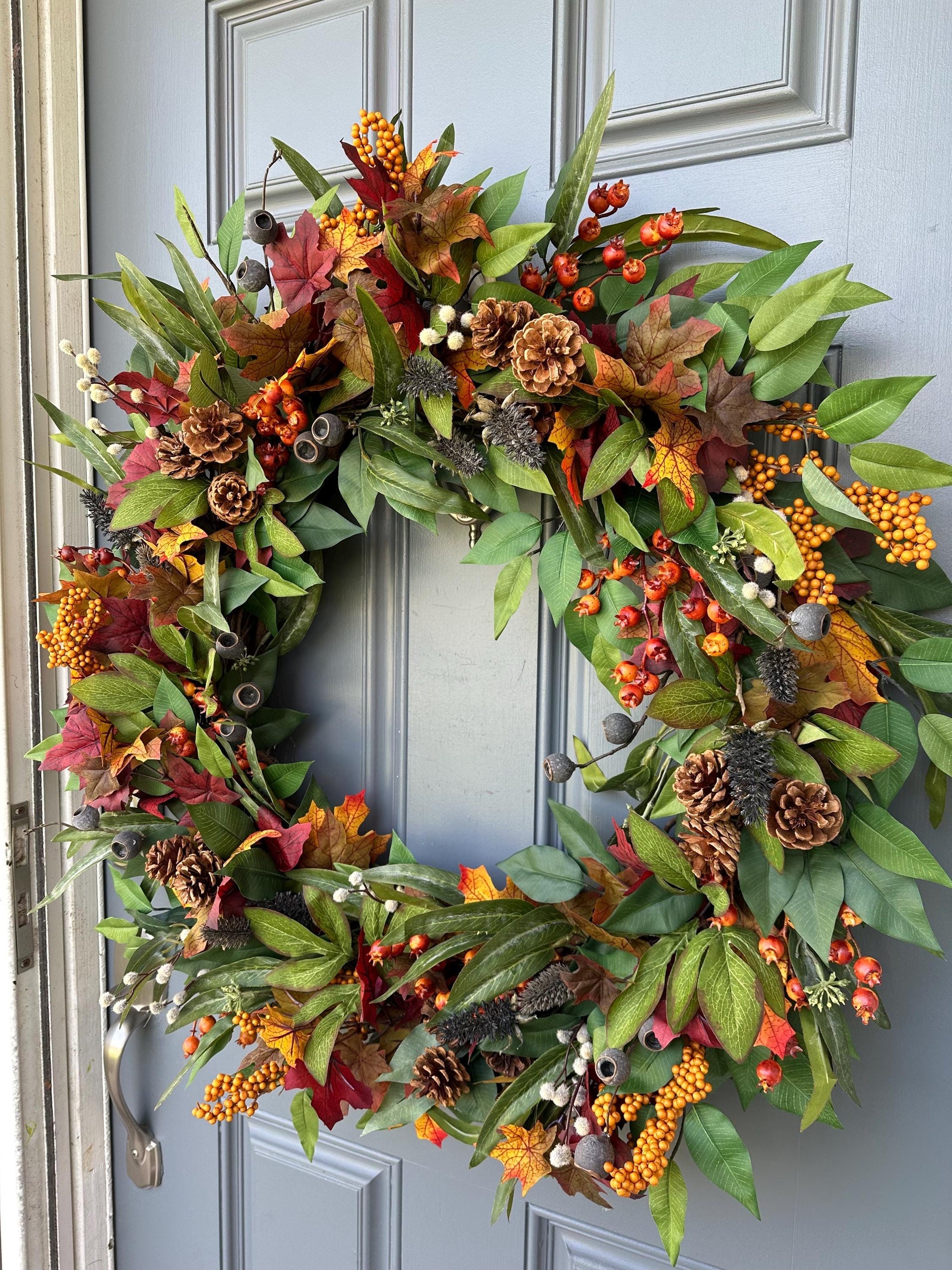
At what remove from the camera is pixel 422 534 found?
779 mm

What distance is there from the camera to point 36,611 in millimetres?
890

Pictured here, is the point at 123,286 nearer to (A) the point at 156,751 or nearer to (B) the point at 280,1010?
(A) the point at 156,751

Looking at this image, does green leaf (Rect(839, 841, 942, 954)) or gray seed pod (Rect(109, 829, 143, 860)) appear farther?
gray seed pod (Rect(109, 829, 143, 860))

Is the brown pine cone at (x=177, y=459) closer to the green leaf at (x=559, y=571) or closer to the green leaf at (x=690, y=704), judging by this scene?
the green leaf at (x=559, y=571)

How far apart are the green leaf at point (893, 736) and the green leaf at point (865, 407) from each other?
0.15 metres

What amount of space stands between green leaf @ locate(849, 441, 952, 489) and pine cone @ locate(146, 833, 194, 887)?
60 cm

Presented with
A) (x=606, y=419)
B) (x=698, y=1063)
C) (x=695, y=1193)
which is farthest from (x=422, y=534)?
(x=695, y=1193)

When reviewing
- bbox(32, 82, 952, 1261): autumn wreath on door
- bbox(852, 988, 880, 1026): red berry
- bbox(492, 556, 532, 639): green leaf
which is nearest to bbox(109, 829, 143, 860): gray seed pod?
bbox(32, 82, 952, 1261): autumn wreath on door

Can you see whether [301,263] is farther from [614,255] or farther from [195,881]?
[195,881]

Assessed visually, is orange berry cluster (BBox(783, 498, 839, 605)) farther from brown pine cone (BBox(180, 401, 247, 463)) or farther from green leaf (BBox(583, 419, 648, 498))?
brown pine cone (BBox(180, 401, 247, 463))

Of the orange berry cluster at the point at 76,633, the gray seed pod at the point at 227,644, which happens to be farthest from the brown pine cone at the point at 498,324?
the orange berry cluster at the point at 76,633

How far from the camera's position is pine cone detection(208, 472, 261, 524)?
675 mm

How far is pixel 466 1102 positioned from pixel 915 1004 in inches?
14.6

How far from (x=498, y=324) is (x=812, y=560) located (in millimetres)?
269
